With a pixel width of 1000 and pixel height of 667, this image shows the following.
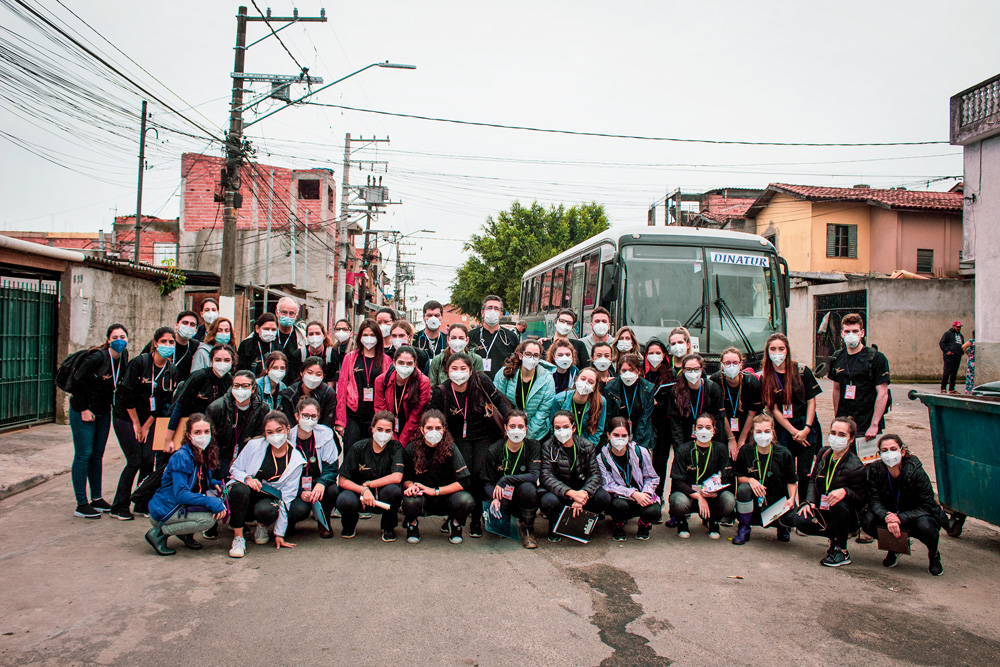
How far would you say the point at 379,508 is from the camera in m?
5.70

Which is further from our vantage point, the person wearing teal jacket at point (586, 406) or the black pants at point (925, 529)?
the person wearing teal jacket at point (586, 406)

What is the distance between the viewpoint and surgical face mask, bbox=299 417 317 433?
5965 millimetres

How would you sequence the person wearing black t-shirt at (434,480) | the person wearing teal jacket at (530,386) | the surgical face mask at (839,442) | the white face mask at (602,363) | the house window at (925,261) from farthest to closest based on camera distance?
the house window at (925,261) → the white face mask at (602,363) → the person wearing teal jacket at (530,386) → the person wearing black t-shirt at (434,480) → the surgical face mask at (839,442)

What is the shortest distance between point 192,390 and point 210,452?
0.79 m

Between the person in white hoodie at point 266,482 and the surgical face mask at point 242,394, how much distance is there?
0.83 ft

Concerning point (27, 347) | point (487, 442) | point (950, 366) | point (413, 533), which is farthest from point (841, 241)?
point (27, 347)

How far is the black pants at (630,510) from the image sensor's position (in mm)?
5922

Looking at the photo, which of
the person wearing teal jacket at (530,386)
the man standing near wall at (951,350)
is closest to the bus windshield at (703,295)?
the person wearing teal jacket at (530,386)

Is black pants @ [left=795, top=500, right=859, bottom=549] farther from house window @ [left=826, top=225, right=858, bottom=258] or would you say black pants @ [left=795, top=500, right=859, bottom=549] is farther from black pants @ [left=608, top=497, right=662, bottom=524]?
house window @ [left=826, top=225, right=858, bottom=258]

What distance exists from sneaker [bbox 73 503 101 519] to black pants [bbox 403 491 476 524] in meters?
2.81

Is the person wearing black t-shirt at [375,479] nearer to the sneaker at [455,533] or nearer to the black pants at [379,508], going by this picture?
the black pants at [379,508]

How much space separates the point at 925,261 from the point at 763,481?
1053 inches

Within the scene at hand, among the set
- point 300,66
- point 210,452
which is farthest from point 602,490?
point 300,66

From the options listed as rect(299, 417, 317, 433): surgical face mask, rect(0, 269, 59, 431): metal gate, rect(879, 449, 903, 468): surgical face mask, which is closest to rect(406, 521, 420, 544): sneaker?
rect(299, 417, 317, 433): surgical face mask
